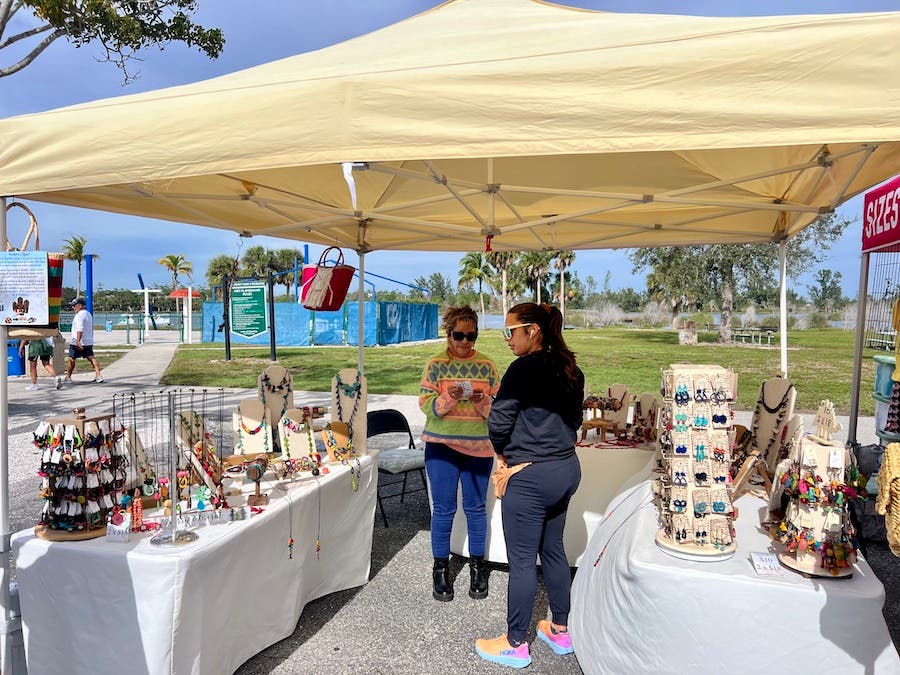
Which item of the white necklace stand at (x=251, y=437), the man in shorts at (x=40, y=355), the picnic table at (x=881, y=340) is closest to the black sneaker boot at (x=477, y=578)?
the white necklace stand at (x=251, y=437)

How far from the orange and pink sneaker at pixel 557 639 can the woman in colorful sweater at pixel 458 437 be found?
0.52m

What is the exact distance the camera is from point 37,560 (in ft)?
6.63

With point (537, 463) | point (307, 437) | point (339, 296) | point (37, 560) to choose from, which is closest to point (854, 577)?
point (537, 463)

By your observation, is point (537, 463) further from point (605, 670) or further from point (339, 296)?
point (339, 296)

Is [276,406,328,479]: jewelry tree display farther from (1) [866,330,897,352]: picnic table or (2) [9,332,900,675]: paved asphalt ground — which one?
(1) [866,330,897,352]: picnic table

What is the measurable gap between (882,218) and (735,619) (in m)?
3.86

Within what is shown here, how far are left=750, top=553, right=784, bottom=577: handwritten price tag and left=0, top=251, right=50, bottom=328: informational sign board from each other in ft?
8.72

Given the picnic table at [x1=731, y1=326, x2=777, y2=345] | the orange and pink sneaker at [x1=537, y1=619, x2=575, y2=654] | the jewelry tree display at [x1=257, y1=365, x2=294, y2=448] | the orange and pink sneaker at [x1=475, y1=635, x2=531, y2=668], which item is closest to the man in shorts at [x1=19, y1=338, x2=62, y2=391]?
the jewelry tree display at [x1=257, y1=365, x2=294, y2=448]

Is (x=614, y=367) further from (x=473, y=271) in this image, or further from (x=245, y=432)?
(x=473, y=271)

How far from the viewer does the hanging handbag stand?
3.93 m

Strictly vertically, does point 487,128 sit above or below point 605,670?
above

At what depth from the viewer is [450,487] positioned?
2.98 meters

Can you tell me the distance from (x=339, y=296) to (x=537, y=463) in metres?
2.21

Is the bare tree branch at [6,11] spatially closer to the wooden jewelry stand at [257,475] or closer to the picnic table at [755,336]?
the wooden jewelry stand at [257,475]
